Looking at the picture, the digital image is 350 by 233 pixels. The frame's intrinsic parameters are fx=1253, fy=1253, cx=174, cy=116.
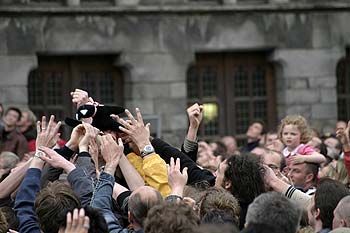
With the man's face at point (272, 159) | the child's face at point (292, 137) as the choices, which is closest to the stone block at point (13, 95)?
the child's face at point (292, 137)

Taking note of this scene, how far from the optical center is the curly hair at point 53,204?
304 inches

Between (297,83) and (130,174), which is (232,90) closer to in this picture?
(297,83)

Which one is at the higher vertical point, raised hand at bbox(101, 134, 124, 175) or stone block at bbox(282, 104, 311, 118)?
stone block at bbox(282, 104, 311, 118)

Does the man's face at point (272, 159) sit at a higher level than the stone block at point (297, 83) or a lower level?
lower

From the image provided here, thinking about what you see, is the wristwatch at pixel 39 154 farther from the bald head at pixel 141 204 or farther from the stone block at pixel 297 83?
the stone block at pixel 297 83

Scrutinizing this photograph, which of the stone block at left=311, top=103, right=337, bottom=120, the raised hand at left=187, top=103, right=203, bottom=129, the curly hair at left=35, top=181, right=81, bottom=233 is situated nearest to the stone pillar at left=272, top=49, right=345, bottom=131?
the stone block at left=311, top=103, right=337, bottom=120

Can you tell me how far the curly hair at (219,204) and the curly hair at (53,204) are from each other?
31.7 inches

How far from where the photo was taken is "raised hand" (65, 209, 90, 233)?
6.96 m

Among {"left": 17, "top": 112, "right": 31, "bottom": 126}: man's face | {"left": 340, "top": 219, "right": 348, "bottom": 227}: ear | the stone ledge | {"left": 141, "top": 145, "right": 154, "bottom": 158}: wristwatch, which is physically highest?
the stone ledge

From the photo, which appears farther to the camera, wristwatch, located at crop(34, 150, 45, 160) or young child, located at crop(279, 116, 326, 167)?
young child, located at crop(279, 116, 326, 167)

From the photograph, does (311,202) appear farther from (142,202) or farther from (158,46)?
(158,46)

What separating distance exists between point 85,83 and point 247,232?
14.7 metres

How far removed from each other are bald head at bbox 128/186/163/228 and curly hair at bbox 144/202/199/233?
533 mm

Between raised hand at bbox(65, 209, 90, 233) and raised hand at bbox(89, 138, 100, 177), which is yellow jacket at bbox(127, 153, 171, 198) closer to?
raised hand at bbox(89, 138, 100, 177)
